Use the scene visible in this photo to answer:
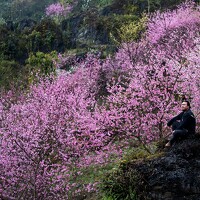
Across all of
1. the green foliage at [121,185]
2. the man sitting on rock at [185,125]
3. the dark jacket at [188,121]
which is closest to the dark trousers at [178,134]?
the man sitting on rock at [185,125]

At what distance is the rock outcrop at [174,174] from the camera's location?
308 inches

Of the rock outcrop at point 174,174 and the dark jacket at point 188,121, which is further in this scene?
the dark jacket at point 188,121

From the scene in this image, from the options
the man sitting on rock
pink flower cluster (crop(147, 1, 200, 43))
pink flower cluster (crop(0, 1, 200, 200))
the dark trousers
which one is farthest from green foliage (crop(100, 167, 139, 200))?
pink flower cluster (crop(147, 1, 200, 43))

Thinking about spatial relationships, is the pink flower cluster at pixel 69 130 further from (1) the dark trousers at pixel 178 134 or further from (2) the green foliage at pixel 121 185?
(1) the dark trousers at pixel 178 134

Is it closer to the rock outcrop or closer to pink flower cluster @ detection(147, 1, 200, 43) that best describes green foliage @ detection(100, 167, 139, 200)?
the rock outcrop

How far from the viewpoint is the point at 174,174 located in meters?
8.02

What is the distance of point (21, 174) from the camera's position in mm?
9586

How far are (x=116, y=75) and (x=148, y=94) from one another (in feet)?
43.4

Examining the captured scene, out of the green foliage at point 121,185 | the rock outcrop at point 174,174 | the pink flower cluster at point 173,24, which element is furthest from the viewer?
the pink flower cluster at point 173,24

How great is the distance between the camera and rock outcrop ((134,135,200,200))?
25.7 feet

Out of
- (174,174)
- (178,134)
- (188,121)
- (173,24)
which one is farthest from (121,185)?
(173,24)

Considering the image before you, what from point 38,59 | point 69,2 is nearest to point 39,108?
point 38,59

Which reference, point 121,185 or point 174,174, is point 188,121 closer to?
point 174,174

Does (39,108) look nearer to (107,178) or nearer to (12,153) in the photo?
(12,153)
